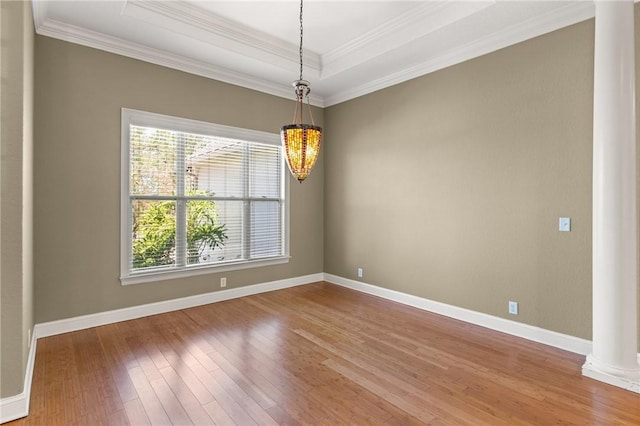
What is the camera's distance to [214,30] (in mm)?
3605

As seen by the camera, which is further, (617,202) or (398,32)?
(398,32)

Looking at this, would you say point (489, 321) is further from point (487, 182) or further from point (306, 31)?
point (306, 31)

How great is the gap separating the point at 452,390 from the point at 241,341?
1.92 m

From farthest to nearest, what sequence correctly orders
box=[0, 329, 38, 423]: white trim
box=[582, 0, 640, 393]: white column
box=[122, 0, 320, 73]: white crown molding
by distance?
box=[122, 0, 320, 73]: white crown molding
box=[582, 0, 640, 393]: white column
box=[0, 329, 38, 423]: white trim

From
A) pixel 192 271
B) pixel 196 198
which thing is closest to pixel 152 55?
pixel 196 198

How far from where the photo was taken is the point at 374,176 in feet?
15.8

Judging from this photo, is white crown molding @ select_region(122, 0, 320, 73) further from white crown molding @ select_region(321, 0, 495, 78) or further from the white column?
the white column

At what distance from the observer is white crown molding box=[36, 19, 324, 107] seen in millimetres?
3271

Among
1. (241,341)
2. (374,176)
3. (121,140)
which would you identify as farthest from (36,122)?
(374,176)

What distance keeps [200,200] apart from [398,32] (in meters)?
3.17

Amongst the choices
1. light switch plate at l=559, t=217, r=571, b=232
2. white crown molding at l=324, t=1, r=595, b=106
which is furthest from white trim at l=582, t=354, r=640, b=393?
white crown molding at l=324, t=1, r=595, b=106

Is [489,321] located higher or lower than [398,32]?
lower

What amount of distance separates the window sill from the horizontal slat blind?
2.5 inches

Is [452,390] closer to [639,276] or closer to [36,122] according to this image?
[639,276]
